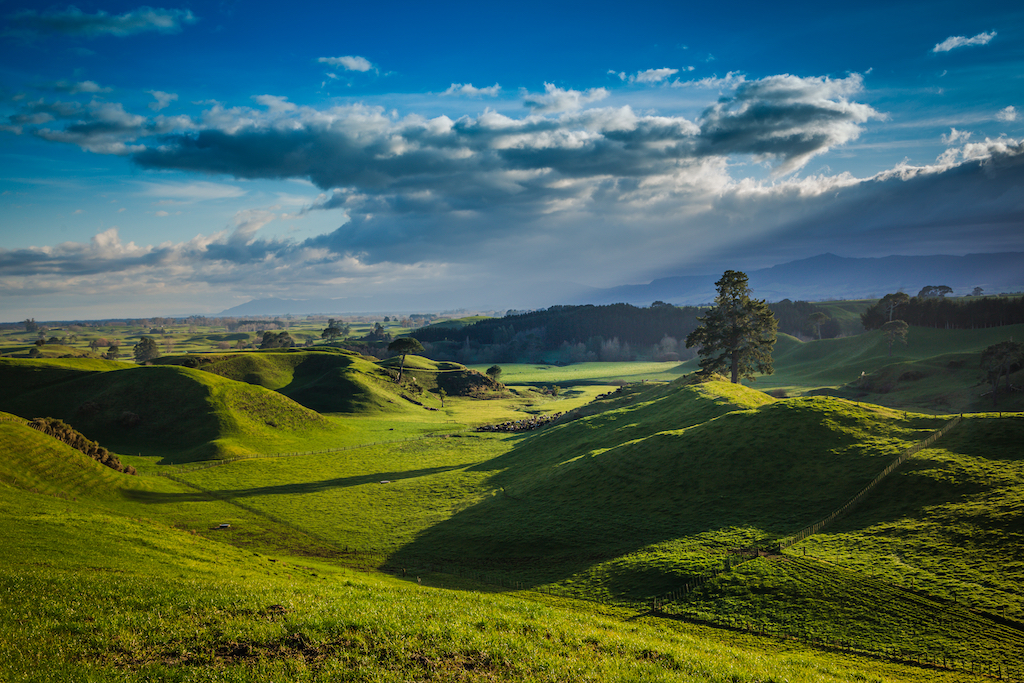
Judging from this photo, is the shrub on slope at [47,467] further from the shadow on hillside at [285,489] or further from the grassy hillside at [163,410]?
the grassy hillside at [163,410]

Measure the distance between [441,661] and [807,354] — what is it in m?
199

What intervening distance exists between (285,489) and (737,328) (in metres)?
76.9

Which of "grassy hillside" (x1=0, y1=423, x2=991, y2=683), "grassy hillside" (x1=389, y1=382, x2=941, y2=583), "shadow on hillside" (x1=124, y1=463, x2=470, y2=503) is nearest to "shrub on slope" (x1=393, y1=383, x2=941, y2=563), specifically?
"grassy hillside" (x1=389, y1=382, x2=941, y2=583)

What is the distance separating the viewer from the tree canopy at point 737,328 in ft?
287

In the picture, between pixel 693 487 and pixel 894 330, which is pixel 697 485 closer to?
pixel 693 487

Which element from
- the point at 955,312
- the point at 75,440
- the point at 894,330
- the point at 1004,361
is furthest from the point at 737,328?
the point at 955,312

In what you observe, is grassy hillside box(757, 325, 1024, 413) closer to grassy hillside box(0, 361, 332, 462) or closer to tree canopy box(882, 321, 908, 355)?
tree canopy box(882, 321, 908, 355)

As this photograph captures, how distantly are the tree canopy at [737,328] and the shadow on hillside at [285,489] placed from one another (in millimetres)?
50782

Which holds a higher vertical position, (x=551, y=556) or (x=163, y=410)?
(x=163, y=410)

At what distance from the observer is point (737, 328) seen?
87.7 m

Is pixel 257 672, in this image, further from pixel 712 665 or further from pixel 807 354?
pixel 807 354

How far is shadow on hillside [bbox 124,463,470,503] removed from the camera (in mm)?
52844

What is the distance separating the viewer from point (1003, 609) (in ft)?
73.1

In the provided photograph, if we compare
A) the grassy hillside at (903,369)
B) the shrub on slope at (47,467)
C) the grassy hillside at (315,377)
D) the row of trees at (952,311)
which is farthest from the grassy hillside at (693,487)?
the row of trees at (952,311)
